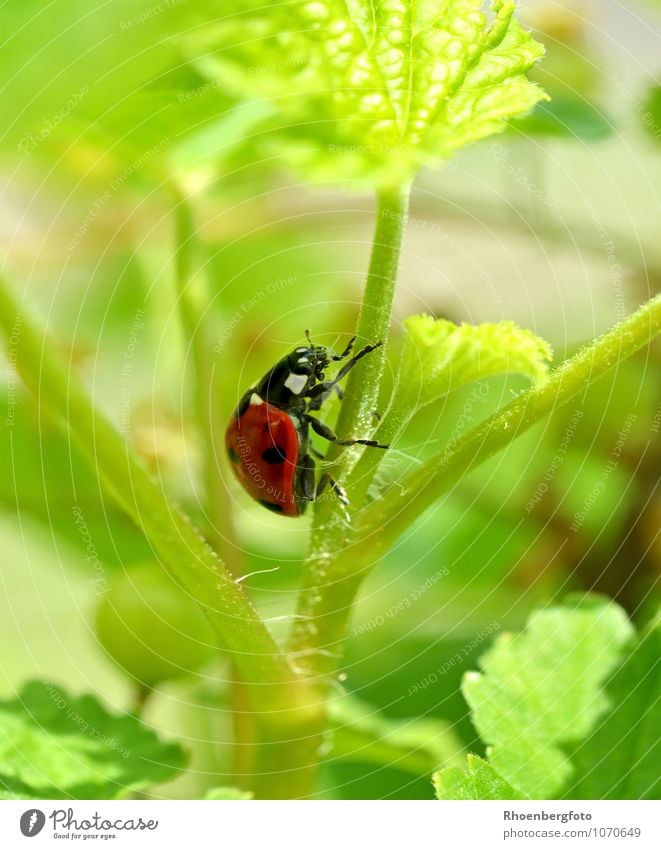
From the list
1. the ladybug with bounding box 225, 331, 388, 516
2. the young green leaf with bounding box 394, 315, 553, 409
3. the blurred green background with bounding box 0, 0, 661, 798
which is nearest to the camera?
the young green leaf with bounding box 394, 315, 553, 409

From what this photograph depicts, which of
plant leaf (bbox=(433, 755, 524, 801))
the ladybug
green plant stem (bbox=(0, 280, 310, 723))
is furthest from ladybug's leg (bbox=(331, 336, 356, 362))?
plant leaf (bbox=(433, 755, 524, 801))

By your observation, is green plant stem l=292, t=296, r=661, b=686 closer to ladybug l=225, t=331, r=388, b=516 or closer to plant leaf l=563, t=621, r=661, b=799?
ladybug l=225, t=331, r=388, b=516

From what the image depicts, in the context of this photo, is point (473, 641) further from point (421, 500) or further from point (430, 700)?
point (421, 500)

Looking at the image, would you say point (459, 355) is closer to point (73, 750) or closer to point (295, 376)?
point (295, 376)

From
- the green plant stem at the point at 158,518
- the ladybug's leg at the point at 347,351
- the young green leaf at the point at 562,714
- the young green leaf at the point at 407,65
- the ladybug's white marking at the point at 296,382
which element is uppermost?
the young green leaf at the point at 407,65

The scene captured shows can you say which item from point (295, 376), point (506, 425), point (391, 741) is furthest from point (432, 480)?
point (391, 741)

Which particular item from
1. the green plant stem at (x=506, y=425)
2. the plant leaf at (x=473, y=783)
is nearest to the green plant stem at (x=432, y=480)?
the green plant stem at (x=506, y=425)

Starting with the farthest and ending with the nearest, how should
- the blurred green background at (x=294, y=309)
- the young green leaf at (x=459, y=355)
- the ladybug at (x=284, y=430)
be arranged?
the blurred green background at (x=294, y=309) < the ladybug at (x=284, y=430) < the young green leaf at (x=459, y=355)
